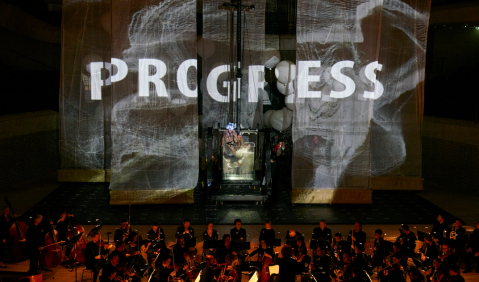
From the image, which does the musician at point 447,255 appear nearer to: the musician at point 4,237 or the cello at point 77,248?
the cello at point 77,248

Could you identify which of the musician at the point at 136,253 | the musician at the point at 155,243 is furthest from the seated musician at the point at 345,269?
the musician at the point at 136,253

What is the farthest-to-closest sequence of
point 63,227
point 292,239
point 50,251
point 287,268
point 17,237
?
point 63,227, point 17,237, point 50,251, point 292,239, point 287,268

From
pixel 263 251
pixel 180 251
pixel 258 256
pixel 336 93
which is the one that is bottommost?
pixel 258 256

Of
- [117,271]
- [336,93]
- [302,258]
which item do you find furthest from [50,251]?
[336,93]

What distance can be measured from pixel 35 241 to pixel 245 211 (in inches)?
244

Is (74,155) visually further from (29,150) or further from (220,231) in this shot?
(220,231)

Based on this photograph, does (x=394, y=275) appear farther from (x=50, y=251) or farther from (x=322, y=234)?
(x=50, y=251)

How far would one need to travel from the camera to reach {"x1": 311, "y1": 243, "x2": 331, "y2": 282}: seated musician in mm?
8652

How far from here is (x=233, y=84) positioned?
15578mm

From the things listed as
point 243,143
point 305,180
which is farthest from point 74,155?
point 305,180

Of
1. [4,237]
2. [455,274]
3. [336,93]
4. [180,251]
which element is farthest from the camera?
[336,93]

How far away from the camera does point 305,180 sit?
14.7 m

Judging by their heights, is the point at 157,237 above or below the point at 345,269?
above

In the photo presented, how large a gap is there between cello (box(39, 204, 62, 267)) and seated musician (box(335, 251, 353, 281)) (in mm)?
5699
